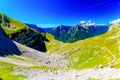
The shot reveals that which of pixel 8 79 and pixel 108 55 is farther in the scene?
pixel 108 55

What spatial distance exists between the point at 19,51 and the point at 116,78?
12236cm

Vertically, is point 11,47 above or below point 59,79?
above

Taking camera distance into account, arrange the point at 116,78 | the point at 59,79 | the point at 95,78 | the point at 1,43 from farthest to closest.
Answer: the point at 1,43 < the point at 59,79 < the point at 95,78 < the point at 116,78

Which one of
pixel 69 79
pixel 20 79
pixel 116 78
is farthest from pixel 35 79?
pixel 116 78

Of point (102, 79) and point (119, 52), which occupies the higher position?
point (119, 52)

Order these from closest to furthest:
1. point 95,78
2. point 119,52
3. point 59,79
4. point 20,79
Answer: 1. point 95,78
2. point 59,79
3. point 20,79
4. point 119,52

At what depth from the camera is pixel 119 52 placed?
193 m

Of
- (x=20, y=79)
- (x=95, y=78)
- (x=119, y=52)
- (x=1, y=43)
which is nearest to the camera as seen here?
(x=95, y=78)

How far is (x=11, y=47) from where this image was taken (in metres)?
154

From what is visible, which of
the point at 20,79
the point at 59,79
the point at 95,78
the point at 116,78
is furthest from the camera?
Result: the point at 20,79

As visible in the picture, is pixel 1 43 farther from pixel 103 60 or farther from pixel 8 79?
pixel 8 79

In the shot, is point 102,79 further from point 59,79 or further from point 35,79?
point 35,79

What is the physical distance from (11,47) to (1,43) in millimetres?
9123

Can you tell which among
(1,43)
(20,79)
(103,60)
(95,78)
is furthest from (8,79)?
(103,60)
